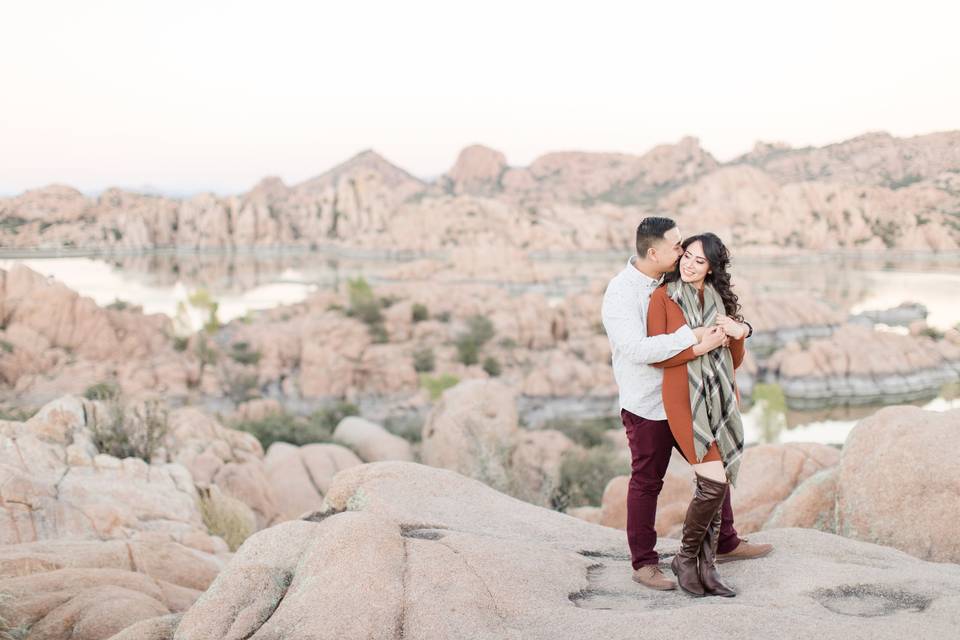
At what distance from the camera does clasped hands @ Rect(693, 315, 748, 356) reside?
11.9 ft

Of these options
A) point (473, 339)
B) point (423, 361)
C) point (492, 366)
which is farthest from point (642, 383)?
point (473, 339)

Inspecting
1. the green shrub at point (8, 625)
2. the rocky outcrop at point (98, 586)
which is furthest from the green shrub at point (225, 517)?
the green shrub at point (8, 625)

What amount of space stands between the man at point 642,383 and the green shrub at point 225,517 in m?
5.82

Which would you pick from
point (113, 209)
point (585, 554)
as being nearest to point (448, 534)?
point (585, 554)

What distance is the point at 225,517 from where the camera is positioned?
8.52 m

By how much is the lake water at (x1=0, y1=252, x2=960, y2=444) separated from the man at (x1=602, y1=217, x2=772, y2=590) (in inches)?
913

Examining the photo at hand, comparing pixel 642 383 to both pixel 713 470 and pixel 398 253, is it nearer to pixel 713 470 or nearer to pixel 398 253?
pixel 713 470

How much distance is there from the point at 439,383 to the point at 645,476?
2398 centimetres

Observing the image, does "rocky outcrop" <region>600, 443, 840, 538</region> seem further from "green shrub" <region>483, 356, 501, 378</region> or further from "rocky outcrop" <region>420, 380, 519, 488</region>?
"green shrub" <region>483, 356, 501, 378</region>

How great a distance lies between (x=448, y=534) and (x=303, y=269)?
96.4m

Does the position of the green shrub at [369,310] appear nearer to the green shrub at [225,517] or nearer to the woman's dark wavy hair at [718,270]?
the green shrub at [225,517]

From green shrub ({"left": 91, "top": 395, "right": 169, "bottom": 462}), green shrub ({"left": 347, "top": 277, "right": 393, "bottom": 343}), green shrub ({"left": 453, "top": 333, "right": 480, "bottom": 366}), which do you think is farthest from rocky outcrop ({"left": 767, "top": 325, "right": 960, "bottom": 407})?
green shrub ({"left": 91, "top": 395, "right": 169, "bottom": 462})

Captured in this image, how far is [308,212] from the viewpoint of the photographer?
155750 mm

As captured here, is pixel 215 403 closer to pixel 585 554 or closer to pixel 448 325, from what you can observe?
pixel 448 325
